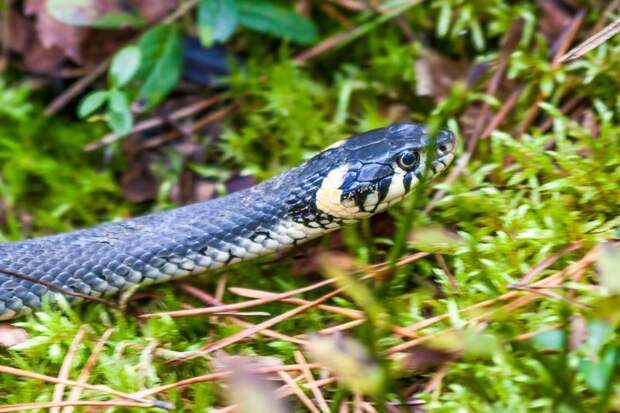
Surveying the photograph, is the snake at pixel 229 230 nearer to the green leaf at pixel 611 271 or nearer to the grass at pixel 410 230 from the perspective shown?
the grass at pixel 410 230

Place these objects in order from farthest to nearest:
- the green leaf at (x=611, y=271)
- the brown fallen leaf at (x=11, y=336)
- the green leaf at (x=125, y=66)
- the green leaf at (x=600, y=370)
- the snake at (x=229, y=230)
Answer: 1. the green leaf at (x=125, y=66)
2. the snake at (x=229, y=230)
3. the brown fallen leaf at (x=11, y=336)
4. the green leaf at (x=600, y=370)
5. the green leaf at (x=611, y=271)

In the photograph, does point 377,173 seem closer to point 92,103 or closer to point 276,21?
point 276,21

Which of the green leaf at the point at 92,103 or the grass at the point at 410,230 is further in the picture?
the green leaf at the point at 92,103

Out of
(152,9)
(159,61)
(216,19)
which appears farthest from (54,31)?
(216,19)

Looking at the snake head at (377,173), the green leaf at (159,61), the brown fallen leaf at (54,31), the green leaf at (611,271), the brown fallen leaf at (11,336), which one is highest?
the brown fallen leaf at (54,31)

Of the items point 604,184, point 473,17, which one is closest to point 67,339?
point 604,184

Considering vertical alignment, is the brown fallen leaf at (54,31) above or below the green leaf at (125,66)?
above

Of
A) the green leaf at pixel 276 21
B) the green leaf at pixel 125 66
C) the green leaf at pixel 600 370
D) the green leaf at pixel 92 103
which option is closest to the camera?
the green leaf at pixel 600 370

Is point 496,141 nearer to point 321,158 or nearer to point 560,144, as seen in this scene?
point 560,144

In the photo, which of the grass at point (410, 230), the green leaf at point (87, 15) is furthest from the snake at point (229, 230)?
the green leaf at point (87, 15)

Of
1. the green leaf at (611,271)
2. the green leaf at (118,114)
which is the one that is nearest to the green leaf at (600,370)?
the green leaf at (611,271)
